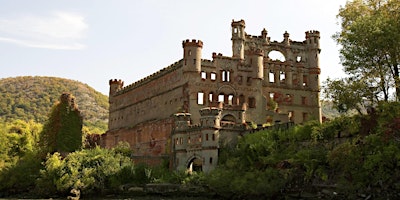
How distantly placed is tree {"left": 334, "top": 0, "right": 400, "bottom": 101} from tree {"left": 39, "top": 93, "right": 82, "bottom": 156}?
91.4 feet

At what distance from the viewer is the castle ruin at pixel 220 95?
46.1 m

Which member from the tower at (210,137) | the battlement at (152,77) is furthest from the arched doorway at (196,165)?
the battlement at (152,77)

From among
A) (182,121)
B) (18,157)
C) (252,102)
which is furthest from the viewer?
(18,157)

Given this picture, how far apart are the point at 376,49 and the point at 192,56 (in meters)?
21.4

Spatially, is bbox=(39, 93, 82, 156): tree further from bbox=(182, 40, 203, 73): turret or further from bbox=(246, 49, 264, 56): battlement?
bbox=(246, 49, 264, 56): battlement

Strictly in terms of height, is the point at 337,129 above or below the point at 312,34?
below

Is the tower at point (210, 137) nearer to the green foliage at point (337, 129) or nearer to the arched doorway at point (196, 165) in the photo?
the arched doorway at point (196, 165)

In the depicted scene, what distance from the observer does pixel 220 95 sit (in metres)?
54.5

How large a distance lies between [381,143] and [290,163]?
726 centimetres

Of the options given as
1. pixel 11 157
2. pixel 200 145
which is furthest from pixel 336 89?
pixel 11 157

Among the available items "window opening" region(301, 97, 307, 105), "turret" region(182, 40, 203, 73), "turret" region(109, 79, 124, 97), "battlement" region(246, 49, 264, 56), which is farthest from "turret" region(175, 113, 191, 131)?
"turret" region(109, 79, 124, 97)

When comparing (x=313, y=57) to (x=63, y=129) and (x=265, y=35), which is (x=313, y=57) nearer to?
(x=265, y=35)

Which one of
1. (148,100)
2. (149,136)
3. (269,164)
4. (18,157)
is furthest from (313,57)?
(18,157)

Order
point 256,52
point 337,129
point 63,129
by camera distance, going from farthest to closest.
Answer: point 256,52
point 63,129
point 337,129
